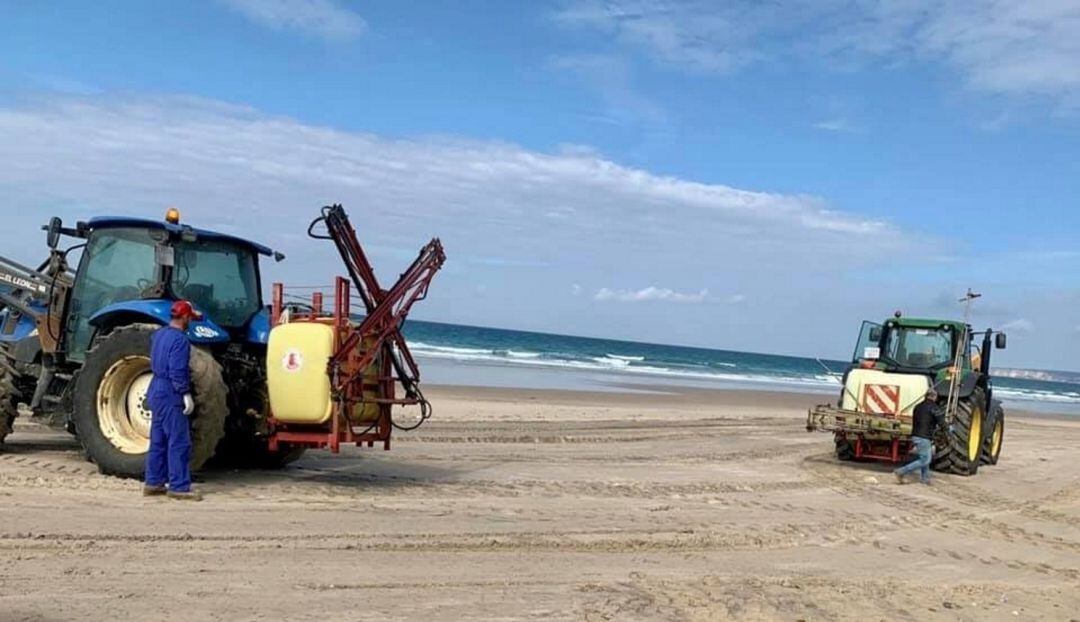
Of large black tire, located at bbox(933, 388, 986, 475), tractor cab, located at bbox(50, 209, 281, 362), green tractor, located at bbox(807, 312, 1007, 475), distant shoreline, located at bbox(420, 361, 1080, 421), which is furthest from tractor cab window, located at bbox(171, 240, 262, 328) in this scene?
distant shoreline, located at bbox(420, 361, 1080, 421)

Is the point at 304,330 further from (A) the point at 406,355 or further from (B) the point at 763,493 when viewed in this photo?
(B) the point at 763,493

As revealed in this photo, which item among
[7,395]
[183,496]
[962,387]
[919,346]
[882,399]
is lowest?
[183,496]

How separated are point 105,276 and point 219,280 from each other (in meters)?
0.99

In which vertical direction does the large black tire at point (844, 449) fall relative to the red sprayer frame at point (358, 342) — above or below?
below

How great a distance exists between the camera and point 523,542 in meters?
7.21

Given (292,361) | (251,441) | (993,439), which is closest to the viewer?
(292,361)

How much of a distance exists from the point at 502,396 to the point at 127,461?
1521cm

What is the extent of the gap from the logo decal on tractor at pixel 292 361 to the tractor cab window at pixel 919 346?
9.29 m

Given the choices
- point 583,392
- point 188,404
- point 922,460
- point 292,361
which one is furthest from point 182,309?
point 583,392

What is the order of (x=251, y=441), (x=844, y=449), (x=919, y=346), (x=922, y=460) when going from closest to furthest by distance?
(x=251, y=441) → (x=922, y=460) → (x=844, y=449) → (x=919, y=346)

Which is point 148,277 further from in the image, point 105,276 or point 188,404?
point 188,404

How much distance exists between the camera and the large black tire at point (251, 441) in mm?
8898

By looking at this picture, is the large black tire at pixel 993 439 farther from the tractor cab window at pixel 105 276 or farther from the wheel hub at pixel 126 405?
the tractor cab window at pixel 105 276

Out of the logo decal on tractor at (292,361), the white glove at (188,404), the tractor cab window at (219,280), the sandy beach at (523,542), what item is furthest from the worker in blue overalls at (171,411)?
the tractor cab window at (219,280)
